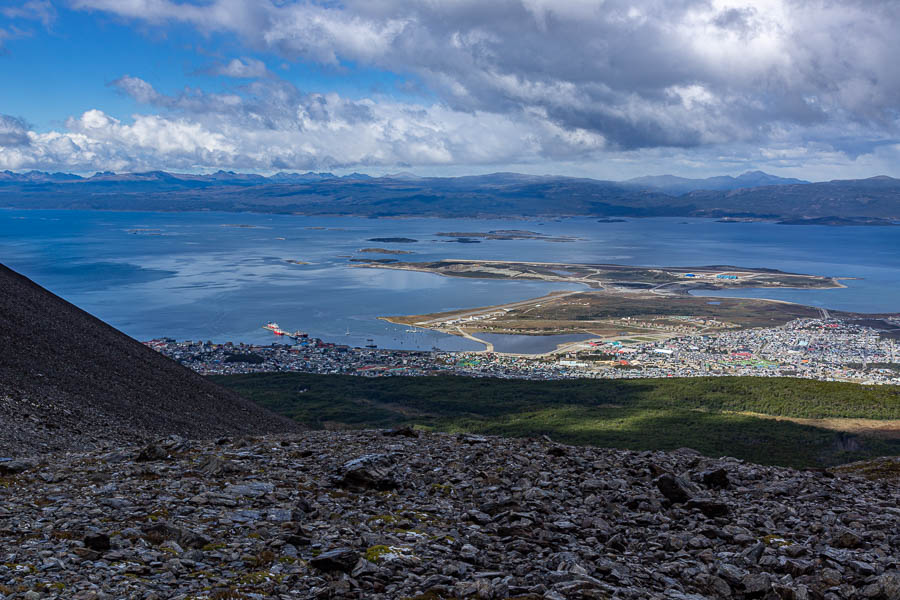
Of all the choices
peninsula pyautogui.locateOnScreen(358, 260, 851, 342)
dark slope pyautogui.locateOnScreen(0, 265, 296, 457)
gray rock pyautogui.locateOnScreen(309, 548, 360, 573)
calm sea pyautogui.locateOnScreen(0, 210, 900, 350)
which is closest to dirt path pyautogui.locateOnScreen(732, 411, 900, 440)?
dark slope pyautogui.locateOnScreen(0, 265, 296, 457)

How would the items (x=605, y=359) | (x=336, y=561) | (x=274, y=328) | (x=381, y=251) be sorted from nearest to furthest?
(x=336, y=561)
(x=605, y=359)
(x=274, y=328)
(x=381, y=251)

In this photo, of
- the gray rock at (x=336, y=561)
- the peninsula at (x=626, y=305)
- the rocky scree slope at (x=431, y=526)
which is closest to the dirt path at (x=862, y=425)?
the rocky scree slope at (x=431, y=526)

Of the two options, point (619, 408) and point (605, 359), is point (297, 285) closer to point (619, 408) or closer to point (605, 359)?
point (605, 359)

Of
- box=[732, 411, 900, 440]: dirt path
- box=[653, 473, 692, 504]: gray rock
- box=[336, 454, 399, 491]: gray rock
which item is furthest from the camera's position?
box=[732, 411, 900, 440]: dirt path

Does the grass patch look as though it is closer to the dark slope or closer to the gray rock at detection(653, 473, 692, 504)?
the dark slope

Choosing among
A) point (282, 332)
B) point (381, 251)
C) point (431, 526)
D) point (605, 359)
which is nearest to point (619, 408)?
point (605, 359)
